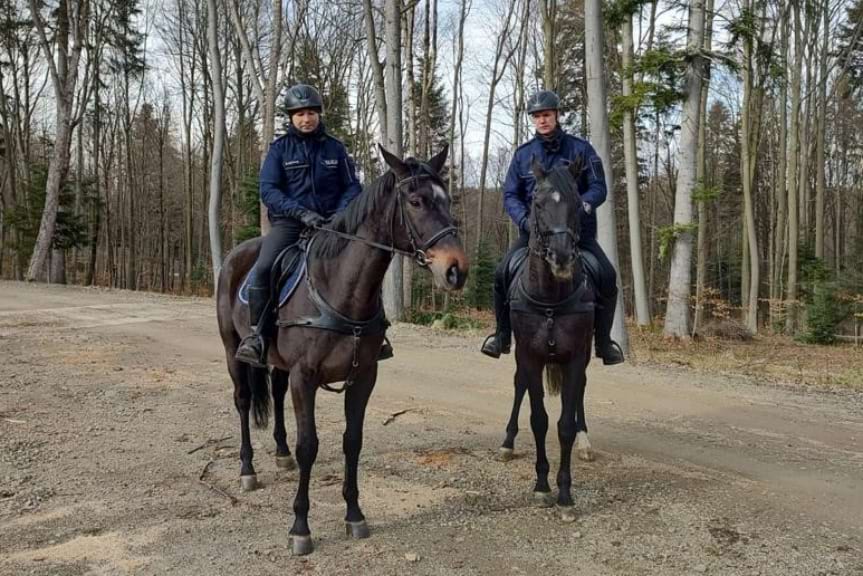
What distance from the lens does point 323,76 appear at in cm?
2700

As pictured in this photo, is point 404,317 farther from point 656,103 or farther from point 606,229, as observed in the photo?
point 656,103

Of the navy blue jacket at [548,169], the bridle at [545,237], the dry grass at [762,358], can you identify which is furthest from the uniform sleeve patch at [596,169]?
the dry grass at [762,358]

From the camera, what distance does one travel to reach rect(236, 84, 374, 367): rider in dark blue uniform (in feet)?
14.8

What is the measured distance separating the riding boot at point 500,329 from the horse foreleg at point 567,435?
100cm

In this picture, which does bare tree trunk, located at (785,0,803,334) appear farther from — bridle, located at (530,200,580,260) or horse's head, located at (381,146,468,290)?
horse's head, located at (381,146,468,290)

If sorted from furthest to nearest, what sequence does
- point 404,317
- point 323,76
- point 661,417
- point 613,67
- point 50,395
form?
point 323,76
point 613,67
point 404,317
point 50,395
point 661,417

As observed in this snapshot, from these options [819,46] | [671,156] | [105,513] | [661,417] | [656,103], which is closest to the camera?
[105,513]

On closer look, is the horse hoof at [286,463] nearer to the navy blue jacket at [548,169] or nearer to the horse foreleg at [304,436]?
the horse foreleg at [304,436]

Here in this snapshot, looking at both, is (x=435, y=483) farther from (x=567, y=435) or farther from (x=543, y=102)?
(x=543, y=102)

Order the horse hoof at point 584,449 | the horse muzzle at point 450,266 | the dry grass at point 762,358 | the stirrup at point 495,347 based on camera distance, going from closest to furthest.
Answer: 1. the horse muzzle at point 450,266
2. the horse hoof at point 584,449
3. the stirrup at point 495,347
4. the dry grass at point 762,358

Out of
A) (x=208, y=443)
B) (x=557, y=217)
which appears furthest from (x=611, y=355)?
(x=208, y=443)

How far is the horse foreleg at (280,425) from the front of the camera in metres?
5.31

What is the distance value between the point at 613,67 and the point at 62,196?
79.4 ft

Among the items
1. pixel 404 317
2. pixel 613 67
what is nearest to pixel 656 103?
pixel 404 317
